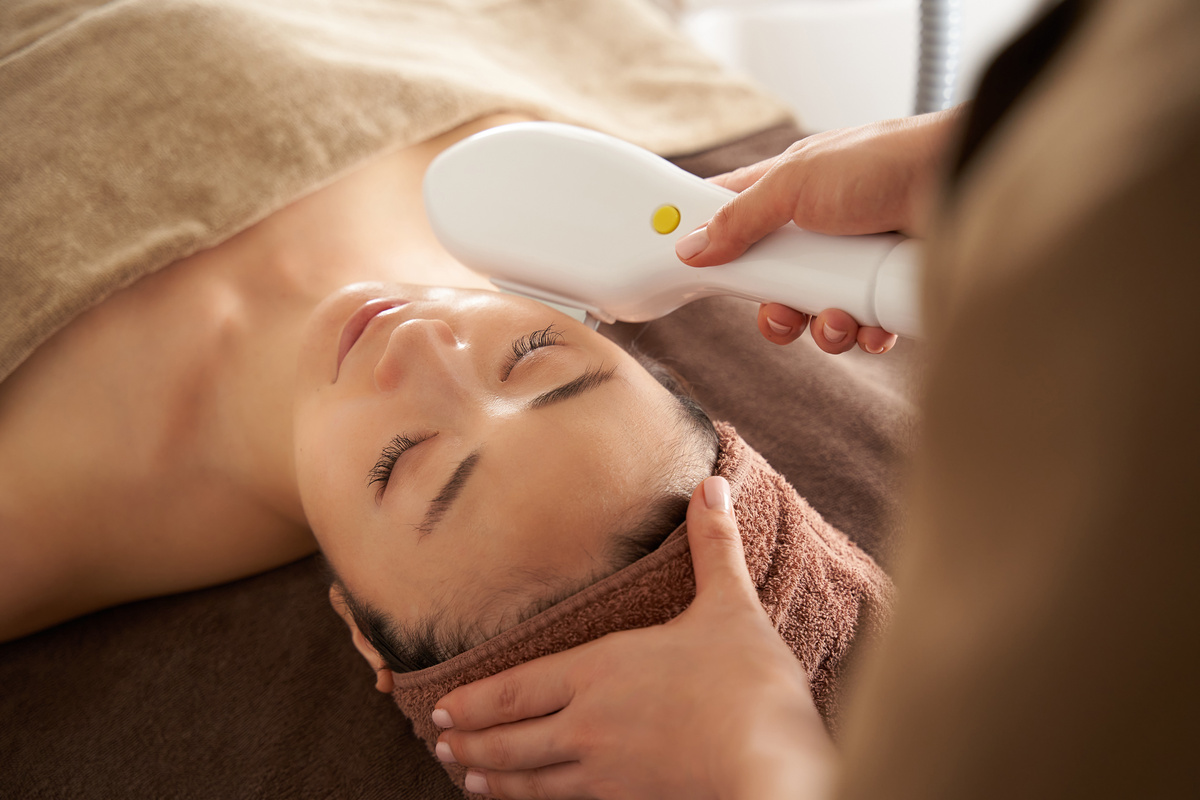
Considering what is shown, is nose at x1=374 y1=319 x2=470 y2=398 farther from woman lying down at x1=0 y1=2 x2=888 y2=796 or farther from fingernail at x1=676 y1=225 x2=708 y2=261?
fingernail at x1=676 y1=225 x2=708 y2=261

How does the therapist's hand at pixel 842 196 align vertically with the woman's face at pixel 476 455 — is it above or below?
above

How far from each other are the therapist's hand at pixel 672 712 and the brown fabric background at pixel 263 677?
0.28 m

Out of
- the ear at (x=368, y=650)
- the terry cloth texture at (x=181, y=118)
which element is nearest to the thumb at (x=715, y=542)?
the ear at (x=368, y=650)

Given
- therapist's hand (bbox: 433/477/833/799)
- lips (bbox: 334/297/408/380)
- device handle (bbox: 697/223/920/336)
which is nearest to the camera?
therapist's hand (bbox: 433/477/833/799)

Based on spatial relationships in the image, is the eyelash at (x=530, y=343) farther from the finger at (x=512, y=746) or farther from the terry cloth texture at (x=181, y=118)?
the terry cloth texture at (x=181, y=118)

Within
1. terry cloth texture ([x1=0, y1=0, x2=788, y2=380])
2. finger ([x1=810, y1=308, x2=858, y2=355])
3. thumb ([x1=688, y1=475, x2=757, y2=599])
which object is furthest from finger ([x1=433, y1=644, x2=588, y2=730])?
terry cloth texture ([x1=0, y1=0, x2=788, y2=380])

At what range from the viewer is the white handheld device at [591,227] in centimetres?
70

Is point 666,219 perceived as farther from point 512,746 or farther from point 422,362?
point 512,746

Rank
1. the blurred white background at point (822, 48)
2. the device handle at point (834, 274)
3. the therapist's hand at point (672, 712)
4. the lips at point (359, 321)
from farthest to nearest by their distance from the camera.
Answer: the blurred white background at point (822, 48), the lips at point (359, 321), the device handle at point (834, 274), the therapist's hand at point (672, 712)

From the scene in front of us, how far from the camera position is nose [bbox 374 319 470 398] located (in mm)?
743

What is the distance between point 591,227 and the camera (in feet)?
2.57

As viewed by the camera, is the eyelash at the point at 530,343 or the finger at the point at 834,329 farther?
the eyelash at the point at 530,343

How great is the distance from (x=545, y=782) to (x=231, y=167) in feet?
3.11

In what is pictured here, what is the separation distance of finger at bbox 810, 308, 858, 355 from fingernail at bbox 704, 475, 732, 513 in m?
0.17
